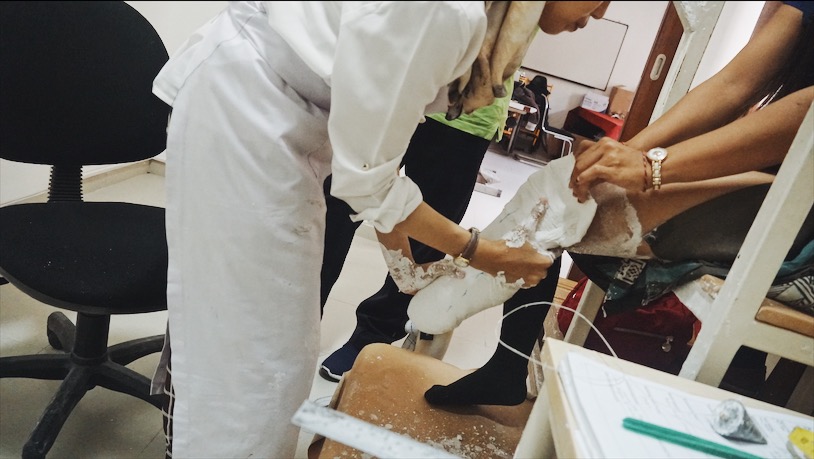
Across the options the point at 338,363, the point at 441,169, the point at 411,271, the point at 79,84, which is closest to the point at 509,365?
the point at 411,271

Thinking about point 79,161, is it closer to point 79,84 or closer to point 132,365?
point 79,84

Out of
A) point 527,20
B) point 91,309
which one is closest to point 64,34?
point 91,309

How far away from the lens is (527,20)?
493mm

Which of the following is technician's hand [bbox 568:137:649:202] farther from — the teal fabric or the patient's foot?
the patient's foot

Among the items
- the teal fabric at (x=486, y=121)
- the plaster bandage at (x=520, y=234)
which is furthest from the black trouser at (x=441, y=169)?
the plaster bandage at (x=520, y=234)

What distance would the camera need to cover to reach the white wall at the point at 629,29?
1.56 feet

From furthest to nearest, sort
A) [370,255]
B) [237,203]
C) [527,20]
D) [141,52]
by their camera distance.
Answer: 1. [370,255]
2. [141,52]
3. [237,203]
4. [527,20]

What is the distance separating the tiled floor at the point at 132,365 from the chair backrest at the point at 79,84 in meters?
0.58

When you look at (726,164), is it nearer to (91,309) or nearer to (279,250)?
(279,250)

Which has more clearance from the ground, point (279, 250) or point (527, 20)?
point (527, 20)

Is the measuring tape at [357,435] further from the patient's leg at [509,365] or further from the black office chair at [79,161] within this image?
the black office chair at [79,161]

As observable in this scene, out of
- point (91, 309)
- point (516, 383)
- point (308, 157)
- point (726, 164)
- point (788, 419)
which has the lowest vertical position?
point (91, 309)

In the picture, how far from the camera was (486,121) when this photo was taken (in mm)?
918

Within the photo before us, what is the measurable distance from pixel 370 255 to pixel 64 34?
59.9 inches
